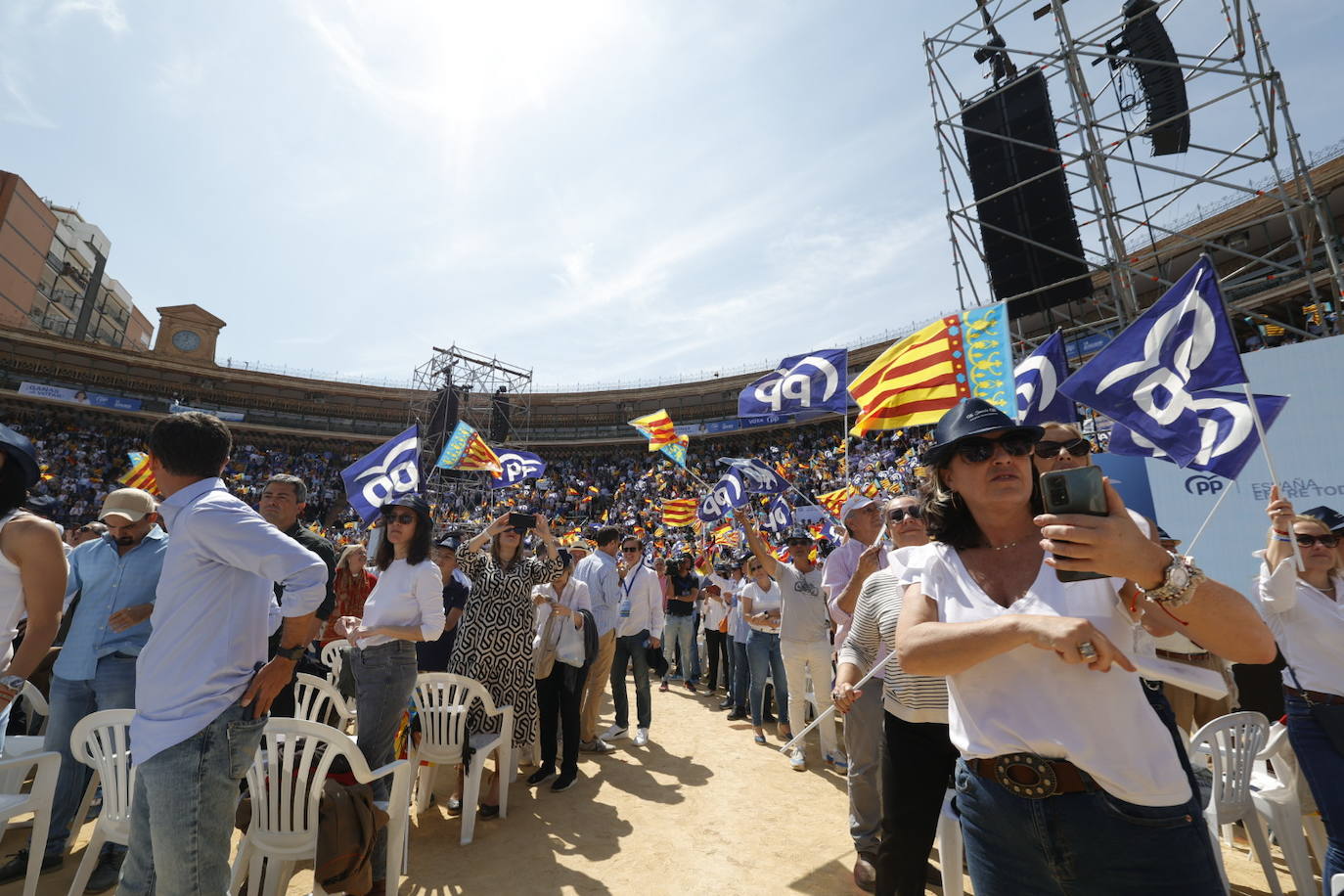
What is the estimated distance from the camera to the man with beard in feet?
10.5

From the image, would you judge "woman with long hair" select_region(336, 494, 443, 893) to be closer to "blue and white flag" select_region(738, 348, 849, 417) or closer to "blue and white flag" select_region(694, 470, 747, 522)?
"blue and white flag" select_region(738, 348, 849, 417)

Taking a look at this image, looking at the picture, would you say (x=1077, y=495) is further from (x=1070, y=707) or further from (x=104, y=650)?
(x=104, y=650)

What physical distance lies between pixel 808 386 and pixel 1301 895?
488 centimetres

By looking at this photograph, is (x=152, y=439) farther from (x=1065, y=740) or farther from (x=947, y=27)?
(x=947, y=27)

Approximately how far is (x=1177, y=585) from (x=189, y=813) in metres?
2.72

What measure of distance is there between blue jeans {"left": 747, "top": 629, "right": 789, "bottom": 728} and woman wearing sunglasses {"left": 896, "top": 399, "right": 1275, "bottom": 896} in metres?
4.84

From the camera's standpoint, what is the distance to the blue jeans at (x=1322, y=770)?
2.35m

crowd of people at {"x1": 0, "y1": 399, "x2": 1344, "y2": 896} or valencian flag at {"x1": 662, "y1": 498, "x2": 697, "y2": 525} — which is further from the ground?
valencian flag at {"x1": 662, "y1": 498, "x2": 697, "y2": 525}

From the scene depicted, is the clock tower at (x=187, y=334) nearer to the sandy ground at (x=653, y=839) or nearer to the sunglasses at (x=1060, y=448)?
the sandy ground at (x=653, y=839)

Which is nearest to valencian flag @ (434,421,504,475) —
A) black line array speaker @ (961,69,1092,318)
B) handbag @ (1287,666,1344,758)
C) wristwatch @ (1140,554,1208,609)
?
handbag @ (1287,666,1344,758)

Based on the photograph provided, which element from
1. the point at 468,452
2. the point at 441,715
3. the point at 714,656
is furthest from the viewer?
the point at 468,452

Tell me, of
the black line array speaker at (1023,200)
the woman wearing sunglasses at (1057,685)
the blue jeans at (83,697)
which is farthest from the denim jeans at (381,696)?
the black line array speaker at (1023,200)

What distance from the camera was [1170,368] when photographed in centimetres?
332

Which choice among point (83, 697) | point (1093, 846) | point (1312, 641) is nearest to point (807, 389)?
point (1312, 641)
